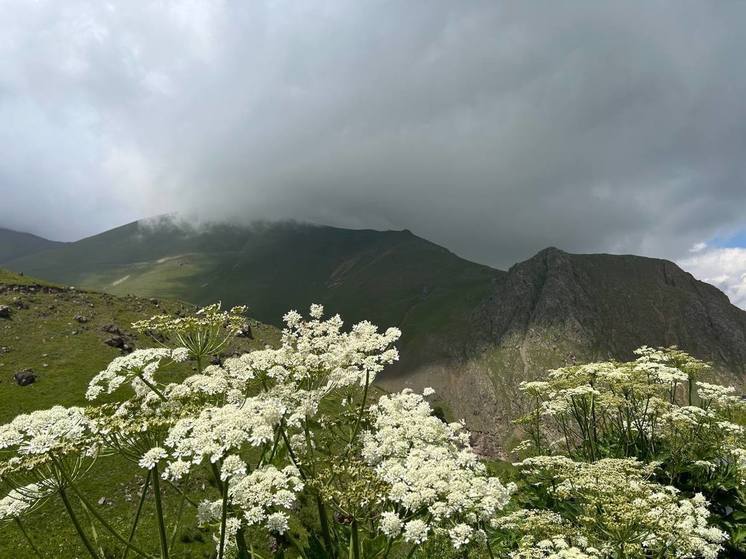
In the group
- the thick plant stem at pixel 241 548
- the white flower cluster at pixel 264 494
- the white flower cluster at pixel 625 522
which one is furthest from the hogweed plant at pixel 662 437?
the thick plant stem at pixel 241 548

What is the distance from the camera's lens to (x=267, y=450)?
30.4 feet

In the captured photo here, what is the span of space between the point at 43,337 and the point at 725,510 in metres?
101

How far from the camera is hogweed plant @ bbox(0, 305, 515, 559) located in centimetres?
709

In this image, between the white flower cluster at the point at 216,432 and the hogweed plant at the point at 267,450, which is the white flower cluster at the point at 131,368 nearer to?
the hogweed plant at the point at 267,450

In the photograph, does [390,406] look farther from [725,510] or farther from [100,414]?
[725,510]

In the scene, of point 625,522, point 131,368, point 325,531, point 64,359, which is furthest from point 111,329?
point 625,522

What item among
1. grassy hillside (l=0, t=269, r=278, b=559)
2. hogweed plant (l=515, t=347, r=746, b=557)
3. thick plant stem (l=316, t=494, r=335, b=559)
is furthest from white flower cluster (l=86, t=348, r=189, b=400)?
grassy hillside (l=0, t=269, r=278, b=559)

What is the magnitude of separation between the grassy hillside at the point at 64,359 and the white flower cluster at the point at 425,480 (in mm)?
14108

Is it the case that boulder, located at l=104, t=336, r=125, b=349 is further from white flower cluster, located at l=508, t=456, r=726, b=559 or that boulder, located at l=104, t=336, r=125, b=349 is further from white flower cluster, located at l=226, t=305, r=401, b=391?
white flower cluster, located at l=508, t=456, r=726, b=559

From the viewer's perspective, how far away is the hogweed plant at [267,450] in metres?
7.09

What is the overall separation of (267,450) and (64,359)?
84700mm

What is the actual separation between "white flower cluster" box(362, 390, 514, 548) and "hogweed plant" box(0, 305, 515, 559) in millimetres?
31

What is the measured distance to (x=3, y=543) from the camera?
33.8m

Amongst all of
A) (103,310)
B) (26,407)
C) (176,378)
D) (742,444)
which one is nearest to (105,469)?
(26,407)
